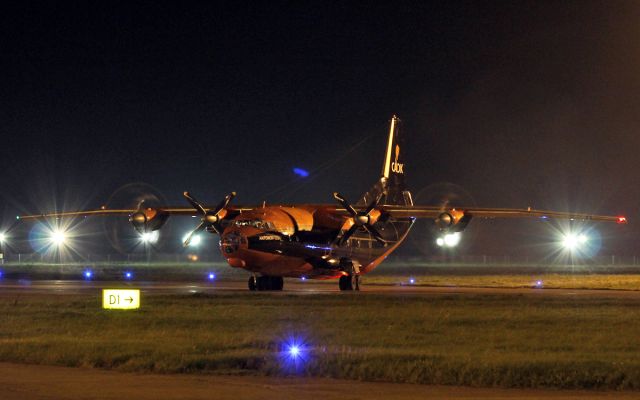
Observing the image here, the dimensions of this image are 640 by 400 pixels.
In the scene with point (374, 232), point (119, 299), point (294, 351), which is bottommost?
point (294, 351)

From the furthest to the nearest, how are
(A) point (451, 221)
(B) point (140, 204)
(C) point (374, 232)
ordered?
(B) point (140, 204), (A) point (451, 221), (C) point (374, 232)

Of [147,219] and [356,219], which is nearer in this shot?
[356,219]

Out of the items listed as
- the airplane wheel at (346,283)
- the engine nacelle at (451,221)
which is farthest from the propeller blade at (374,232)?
the engine nacelle at (451,221)

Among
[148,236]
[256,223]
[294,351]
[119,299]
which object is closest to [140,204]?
[148,236]

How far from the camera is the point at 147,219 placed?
174 feet

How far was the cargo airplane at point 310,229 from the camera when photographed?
43875 millimetres

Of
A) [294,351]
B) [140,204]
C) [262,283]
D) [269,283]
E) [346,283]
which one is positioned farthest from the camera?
[140,204]

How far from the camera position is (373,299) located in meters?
38.0

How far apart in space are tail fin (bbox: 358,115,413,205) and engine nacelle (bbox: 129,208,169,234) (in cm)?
1147

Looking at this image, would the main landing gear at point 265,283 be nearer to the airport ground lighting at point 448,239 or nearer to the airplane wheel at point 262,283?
the airplane wheel at point 262,283

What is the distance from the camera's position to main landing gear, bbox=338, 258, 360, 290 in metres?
47.3

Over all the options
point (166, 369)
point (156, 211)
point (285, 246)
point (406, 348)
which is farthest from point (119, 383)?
point (156, 211)

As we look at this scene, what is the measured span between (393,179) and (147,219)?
15.1 metres

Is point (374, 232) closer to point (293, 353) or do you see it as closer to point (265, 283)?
point (265, 283)
